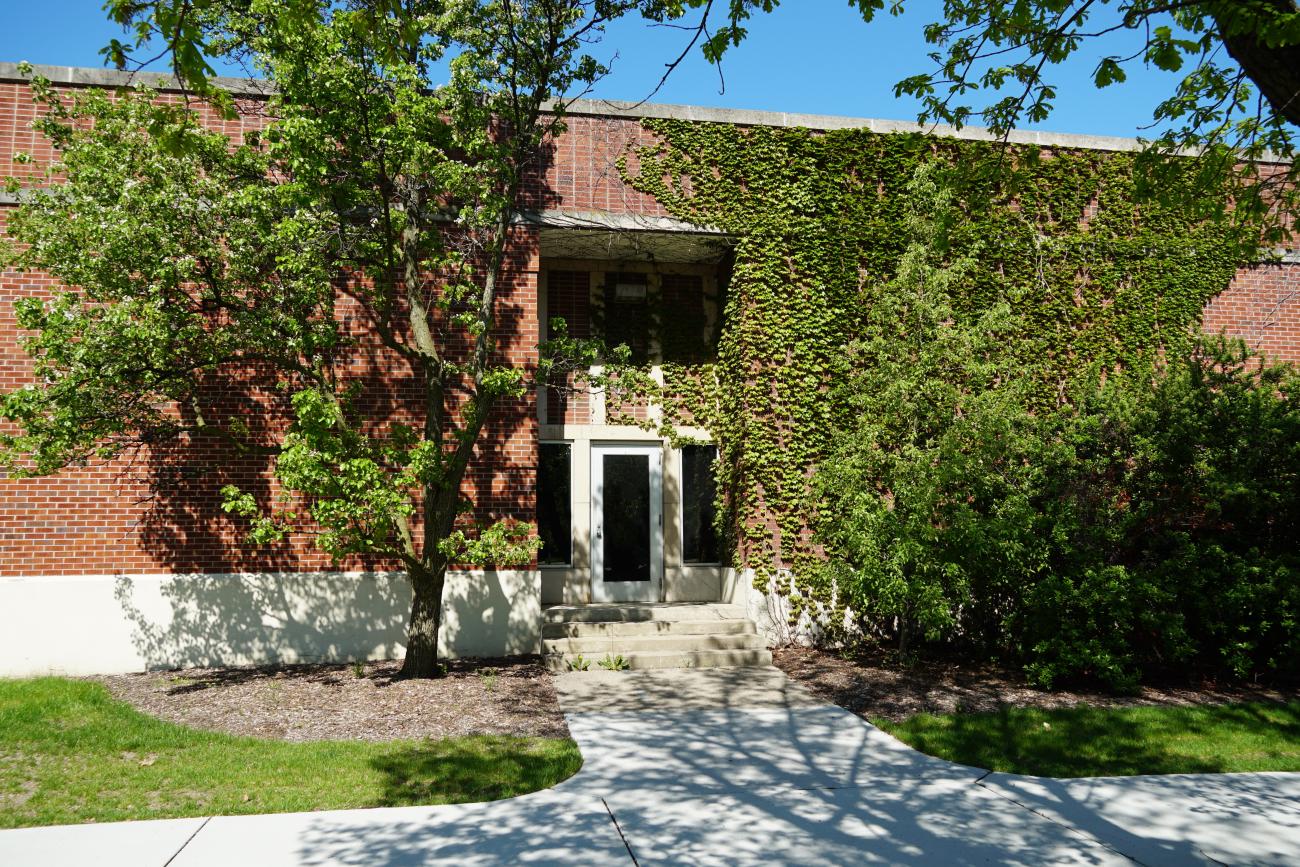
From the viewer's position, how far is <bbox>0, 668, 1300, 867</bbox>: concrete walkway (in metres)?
5.19

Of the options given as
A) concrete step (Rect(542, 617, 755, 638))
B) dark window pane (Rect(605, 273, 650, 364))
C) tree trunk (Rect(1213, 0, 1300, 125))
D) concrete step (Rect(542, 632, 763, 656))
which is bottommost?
concrete step (Rect(542, 632, 763, 656))

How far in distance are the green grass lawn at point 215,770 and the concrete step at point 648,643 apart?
3100 millimetres

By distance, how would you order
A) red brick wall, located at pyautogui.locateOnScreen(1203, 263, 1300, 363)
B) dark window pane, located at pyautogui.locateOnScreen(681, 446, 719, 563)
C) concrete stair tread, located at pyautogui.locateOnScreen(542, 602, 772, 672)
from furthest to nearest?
dark window pane, located at pyautogui.locateOnScreen(681, 446, 719, 563) < red brick wall, located at pyautogui.locateOnScreen(1203, 263, 1300, 363) < concrete stair tread, located at pyautogui.locateOnScreen(542, 602, 772, 672)

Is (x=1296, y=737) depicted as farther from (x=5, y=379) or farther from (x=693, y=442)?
(x=5, y=379)

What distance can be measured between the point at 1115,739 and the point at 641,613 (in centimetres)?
598

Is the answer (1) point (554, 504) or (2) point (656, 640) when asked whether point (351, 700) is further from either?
(1) point (554, 504)

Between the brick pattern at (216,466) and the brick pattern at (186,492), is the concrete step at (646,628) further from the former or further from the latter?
the brick pattern at (216,466)

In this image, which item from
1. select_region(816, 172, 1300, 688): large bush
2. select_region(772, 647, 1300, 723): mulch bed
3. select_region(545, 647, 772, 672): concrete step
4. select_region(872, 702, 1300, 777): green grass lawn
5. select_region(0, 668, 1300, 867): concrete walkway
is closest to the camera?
select_region(0, 668, 1300, 867): concrete walkway

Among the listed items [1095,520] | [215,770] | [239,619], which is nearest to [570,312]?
[239,619]

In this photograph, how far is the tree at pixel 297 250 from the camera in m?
8.31

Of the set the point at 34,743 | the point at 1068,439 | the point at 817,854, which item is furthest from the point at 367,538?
the point at 1068,439

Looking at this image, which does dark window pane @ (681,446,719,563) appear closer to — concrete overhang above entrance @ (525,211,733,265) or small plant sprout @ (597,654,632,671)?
concrete overhang above entrance @ (525,211,733,265)

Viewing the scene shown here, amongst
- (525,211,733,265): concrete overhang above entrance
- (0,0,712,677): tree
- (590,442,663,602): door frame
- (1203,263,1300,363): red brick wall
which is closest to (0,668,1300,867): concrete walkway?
(0,0,712,677): tree

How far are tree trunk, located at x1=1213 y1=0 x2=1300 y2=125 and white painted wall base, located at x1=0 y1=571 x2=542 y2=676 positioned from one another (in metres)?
9.25
